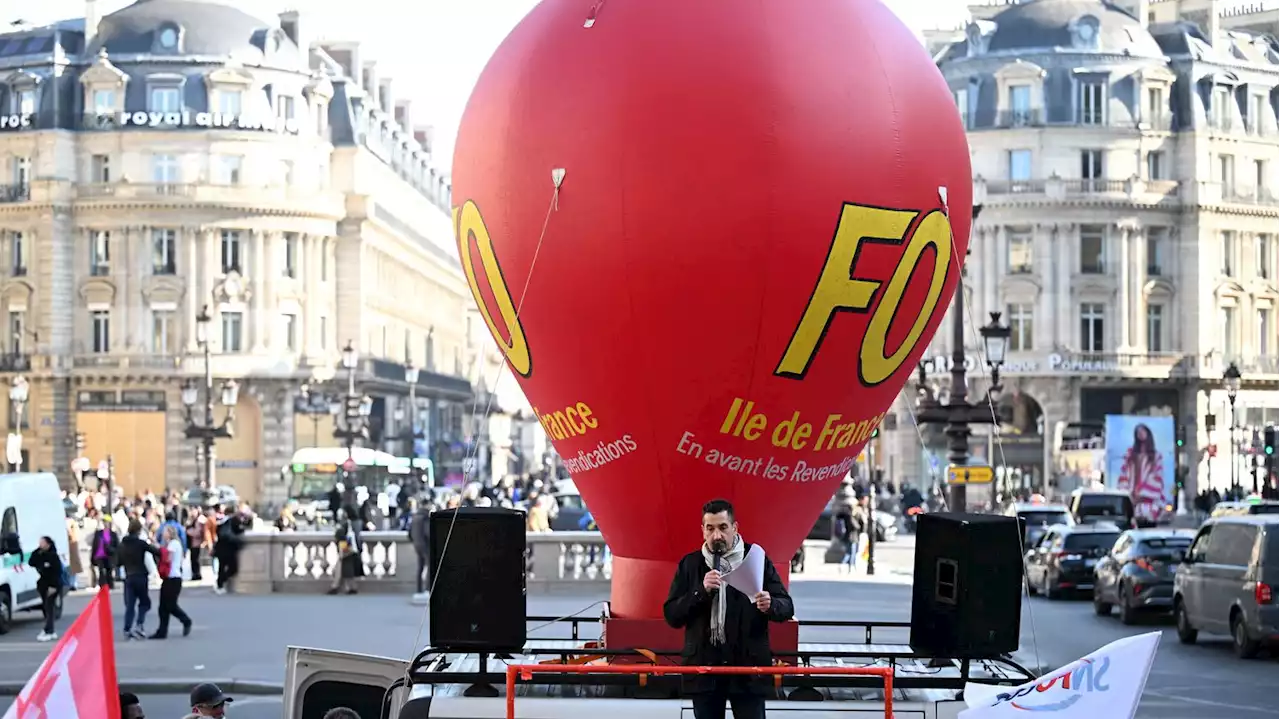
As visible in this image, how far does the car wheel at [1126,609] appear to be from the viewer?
27.4 metres

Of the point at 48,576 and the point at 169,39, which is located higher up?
the point at 169,39

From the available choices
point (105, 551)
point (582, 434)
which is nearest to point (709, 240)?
point (582, 434)

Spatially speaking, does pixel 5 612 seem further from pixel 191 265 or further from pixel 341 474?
pixel 191 265

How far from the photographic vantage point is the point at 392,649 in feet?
74.4

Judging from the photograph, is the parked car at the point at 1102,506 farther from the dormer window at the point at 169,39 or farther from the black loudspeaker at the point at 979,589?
the dormer window at the point at 169,39

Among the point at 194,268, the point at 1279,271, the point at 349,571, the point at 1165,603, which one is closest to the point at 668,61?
the point at 1165,603

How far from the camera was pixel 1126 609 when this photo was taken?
27422 millimetres

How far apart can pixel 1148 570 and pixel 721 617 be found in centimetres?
1962

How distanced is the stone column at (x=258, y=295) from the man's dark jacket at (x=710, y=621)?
7256cm

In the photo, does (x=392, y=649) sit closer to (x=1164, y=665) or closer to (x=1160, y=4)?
(x=1164, y=665)

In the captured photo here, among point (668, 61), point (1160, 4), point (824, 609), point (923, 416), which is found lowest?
point (824, 609)

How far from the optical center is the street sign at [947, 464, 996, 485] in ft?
90.1

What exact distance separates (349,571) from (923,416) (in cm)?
976

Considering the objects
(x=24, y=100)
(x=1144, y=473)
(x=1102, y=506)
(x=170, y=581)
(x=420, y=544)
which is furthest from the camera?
(x=24, y=100)
